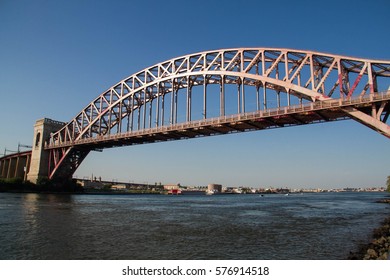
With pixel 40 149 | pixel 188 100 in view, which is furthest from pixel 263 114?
pixel 40 149

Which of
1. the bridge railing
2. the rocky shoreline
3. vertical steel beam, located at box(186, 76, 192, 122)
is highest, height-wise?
vertical steel beam, located at box(186, 76, 192, 122)

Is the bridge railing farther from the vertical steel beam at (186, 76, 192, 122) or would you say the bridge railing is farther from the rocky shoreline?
the rocky shoreline

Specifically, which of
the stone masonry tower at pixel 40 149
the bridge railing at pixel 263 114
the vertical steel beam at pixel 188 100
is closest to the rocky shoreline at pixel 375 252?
the bridge railing at pixel 263 114

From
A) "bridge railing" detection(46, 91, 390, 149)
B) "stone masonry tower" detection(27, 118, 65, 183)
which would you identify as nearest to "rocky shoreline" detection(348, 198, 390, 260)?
"bridge railing" detection(46, 91, 390, 149)

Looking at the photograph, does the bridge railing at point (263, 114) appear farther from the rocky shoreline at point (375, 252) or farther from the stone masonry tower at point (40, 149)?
the stone masonry tower at point (40, 149)

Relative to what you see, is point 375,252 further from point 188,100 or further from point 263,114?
point 188,100

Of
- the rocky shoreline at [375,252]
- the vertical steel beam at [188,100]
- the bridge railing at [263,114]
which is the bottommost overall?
the rocky shoreline at [375,252]

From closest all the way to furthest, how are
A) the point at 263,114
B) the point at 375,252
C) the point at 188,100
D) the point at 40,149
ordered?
the point at 375,252 → the point at 263,114 → the point at 188,100 → the point at 40,149

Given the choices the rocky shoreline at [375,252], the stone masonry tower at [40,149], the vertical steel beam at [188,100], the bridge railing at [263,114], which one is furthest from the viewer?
the stone masonry tower at [40,149]
